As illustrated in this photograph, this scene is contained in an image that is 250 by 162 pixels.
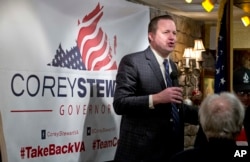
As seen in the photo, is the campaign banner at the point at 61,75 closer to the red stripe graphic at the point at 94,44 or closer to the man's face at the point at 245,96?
the red stripe graphic at the point at 94,44

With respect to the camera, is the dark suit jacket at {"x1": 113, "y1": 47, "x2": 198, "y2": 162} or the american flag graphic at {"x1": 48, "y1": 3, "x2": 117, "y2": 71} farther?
the american flag graphic at {"x1": 48, "y1": 3, "x2": 117, "y2": 71}

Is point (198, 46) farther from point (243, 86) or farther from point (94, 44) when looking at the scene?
point (243, 86)

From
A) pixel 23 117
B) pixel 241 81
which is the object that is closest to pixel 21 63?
pixel 23 117

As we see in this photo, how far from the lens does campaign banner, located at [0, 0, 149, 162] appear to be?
9.68 ft

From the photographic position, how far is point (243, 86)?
2824 mm

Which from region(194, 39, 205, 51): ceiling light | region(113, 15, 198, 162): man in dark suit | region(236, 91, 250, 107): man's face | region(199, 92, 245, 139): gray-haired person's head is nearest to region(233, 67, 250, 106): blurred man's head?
region(236, 91, 250, 107): man's face

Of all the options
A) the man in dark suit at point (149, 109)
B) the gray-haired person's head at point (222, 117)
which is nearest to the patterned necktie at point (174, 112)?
the man in dark suit at point (149, 109)

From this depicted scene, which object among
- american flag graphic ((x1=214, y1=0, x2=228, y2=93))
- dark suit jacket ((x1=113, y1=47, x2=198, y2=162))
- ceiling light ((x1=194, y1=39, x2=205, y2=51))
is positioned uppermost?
ceiling light ((x1=194, y1=39, x2=205, y2=51))

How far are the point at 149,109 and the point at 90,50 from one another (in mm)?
1212

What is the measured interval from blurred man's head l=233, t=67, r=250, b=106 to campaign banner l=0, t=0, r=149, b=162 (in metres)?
1.11

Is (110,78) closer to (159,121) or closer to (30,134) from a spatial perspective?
(30,134)

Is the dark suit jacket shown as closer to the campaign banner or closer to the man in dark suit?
the man in dark suit

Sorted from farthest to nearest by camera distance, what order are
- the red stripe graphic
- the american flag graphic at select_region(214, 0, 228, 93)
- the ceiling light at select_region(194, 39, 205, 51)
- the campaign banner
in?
the ceiling light at select_region(194, 39, 205, 51) < the red stripe graphic < the american flag graphic at select_region(214, 0, 228, 93) < the campaign banner

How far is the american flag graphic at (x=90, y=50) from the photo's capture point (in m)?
3.40
